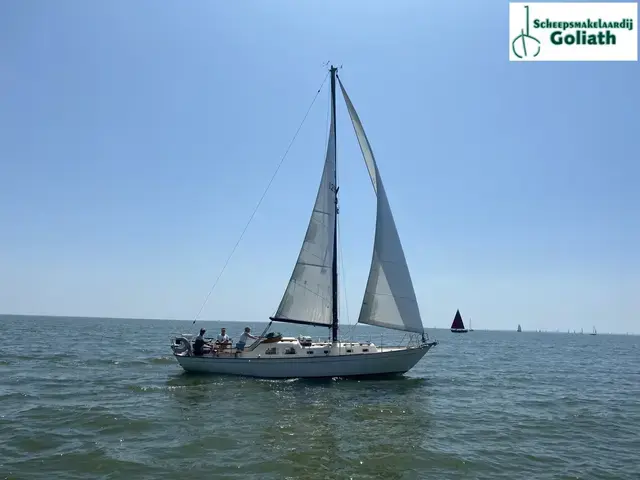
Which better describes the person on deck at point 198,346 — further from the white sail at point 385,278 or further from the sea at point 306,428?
the white sail at point 385,278

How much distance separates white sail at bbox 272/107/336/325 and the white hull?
1.68 meters

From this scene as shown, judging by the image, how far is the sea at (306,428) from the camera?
1195cm

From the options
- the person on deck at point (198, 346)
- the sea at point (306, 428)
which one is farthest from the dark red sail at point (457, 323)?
the person on deck at point (198, 346)

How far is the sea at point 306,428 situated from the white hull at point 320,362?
61cm

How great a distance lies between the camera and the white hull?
2411 centimetres

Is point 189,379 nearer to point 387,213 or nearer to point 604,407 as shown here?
point 387,213

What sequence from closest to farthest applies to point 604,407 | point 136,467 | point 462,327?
point 136,467
point 604,407
point 462,327

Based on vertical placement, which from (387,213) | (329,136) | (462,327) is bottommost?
(462,327)

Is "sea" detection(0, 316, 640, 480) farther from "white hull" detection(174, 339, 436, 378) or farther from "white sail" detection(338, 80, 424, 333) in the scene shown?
"white sail" detection(338, 80, 424, 333)

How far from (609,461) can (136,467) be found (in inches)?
514

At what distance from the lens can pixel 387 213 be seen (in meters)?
26.0

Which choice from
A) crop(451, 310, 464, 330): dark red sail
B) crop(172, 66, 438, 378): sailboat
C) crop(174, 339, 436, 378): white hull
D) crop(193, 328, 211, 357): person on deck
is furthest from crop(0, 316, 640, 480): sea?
crop(451, 310, 464, 330): dark red sail

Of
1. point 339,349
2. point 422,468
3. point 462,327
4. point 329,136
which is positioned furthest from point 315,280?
point 462,327

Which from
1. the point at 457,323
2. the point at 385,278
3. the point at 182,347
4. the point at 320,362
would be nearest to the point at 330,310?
the point at 320,362
